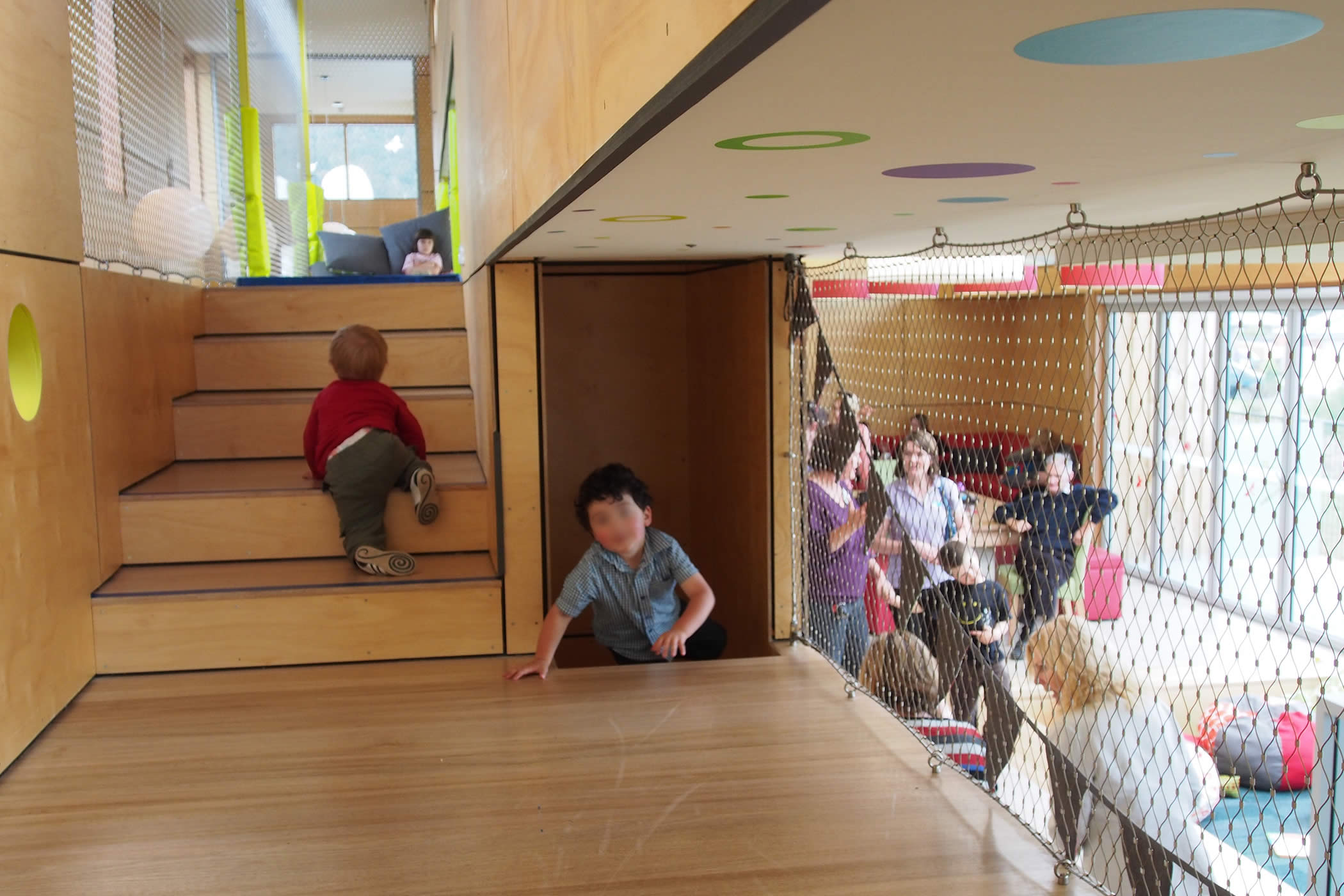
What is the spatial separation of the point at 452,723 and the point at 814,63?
2.22 metres

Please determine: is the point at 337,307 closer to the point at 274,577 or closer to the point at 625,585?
the point at 274,577

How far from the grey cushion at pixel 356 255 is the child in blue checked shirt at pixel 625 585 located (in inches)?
143

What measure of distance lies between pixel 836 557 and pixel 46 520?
2036 mm

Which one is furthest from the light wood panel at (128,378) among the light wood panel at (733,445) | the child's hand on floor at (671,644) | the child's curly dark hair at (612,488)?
the light wood panel at (733,445)

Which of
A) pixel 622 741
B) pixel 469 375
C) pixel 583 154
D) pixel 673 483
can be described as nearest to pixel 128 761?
pixel 622 741

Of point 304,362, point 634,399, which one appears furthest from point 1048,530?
point 304,362

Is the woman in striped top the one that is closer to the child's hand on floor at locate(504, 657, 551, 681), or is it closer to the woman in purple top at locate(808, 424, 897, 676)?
the woman in purple top at locate(808, 424, 897, 676)

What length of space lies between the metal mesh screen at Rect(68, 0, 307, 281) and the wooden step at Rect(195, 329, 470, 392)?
373 millimetres

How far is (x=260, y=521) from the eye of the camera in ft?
10.9

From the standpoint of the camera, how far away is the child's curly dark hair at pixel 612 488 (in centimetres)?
306

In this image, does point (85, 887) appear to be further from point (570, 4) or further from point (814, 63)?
point (814, 63)

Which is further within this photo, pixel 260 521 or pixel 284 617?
pixel 260 521

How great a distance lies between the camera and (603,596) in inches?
121

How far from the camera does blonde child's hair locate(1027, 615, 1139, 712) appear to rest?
90.0 inches
